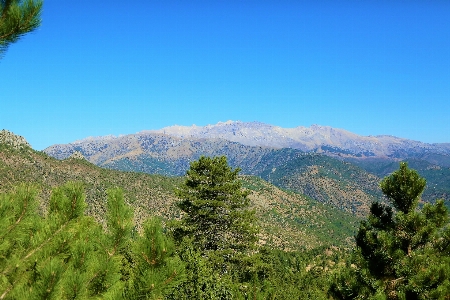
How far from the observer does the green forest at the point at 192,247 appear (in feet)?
14.3

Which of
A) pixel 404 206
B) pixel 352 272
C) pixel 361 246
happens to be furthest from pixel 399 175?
pixel 352 272

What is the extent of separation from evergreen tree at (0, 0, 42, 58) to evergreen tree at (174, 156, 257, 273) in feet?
72.1

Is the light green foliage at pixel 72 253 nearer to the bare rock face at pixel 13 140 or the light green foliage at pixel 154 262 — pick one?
the light green foliage at pixel 154 262

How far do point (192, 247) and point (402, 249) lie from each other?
9.62 m

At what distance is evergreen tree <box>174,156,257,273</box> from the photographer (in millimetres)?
26609

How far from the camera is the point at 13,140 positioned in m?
135

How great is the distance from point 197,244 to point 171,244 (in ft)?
76.0

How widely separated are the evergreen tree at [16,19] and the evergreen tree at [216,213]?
865 inches

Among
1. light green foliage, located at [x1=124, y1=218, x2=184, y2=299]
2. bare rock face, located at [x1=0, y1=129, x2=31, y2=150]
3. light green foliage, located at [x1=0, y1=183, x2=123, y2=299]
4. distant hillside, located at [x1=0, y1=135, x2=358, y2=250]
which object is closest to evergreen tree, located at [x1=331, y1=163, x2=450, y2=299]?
light green foliage, located at [x1=124, y1=218, x2=184, y2=299]

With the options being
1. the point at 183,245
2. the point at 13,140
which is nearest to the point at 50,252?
the point at 183,245

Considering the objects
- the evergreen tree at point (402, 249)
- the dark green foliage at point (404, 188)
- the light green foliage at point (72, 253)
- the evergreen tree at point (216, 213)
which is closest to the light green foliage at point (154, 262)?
the light green foliage at point (72, 253)

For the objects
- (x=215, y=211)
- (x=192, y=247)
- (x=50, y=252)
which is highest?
(x=50, y=252)

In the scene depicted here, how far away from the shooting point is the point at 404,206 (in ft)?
45.3

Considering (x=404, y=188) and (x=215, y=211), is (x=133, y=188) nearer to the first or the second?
(x=215, y=211)
